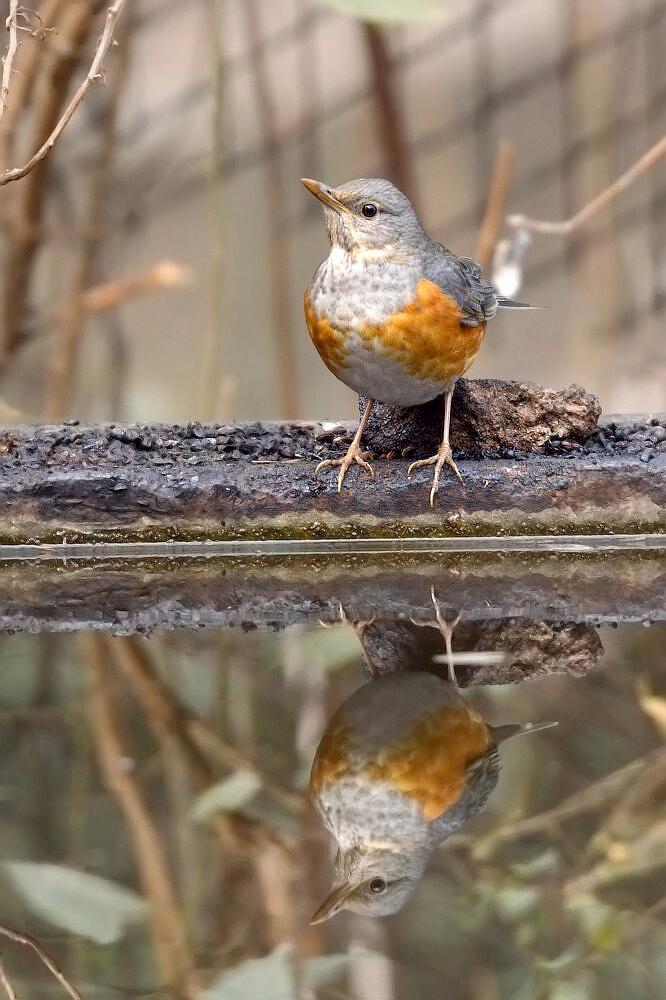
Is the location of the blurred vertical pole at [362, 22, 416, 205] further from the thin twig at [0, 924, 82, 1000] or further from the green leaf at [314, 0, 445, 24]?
the thin twig at [0, 924, 82, 1000]

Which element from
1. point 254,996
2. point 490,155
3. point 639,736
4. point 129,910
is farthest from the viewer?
point 490,155

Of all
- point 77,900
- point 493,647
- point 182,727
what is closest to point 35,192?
point 493,647

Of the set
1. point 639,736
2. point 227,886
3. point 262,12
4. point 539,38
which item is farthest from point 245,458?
point 262,12

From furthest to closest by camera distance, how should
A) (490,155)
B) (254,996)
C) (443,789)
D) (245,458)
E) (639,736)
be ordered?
(490,155)
(245,458)
(639,736)
(443,789)
(254,996)

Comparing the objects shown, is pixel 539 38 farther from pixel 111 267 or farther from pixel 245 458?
pixel 245 458

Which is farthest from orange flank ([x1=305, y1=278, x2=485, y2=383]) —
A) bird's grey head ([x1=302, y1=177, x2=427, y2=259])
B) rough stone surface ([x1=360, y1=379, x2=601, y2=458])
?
rough stone surface ([x1=360, y1=379, x2=601, y2=458])

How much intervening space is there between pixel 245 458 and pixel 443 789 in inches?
60.0

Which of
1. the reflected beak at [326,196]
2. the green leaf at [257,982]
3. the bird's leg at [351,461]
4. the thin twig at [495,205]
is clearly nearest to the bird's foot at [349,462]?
the bird's leg at [351,461]

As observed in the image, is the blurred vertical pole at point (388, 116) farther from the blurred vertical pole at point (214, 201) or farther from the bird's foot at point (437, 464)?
the bird's foot at point (437, 464)

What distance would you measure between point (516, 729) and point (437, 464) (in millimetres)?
1164

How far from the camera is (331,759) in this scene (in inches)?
56.5

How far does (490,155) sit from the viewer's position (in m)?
5.04

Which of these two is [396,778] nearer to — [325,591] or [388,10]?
[325,591]

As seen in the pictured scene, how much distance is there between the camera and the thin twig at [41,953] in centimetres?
101
